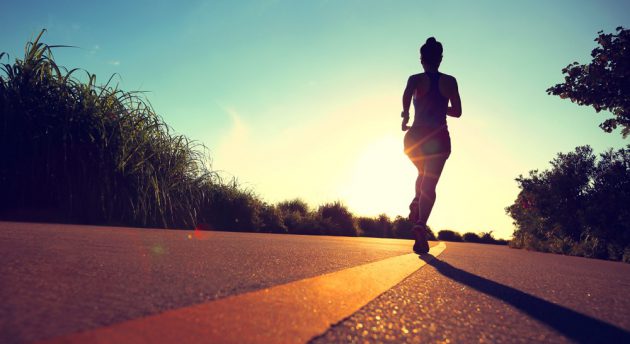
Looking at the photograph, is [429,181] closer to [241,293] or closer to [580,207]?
[241,293]

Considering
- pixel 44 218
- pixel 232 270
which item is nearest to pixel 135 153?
pixel 44 218

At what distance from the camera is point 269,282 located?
192 cm

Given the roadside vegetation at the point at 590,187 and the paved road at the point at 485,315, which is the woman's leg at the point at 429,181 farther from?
the roadside vegetation at the point at 590,187

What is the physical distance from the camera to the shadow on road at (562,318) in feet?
4.83

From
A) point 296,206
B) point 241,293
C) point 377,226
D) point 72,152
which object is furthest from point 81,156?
point 377,226

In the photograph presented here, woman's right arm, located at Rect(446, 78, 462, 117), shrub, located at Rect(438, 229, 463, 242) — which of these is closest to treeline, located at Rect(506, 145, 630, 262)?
woman's right arm, located at Rect(446, 78, 462, 117)

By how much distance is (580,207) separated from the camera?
12.8 meters

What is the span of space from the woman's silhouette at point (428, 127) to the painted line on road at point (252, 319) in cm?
337

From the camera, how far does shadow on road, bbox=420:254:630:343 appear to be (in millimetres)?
1474

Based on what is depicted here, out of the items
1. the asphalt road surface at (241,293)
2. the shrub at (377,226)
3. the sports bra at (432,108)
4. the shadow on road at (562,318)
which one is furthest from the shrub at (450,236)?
the shadow on road at (562,318)

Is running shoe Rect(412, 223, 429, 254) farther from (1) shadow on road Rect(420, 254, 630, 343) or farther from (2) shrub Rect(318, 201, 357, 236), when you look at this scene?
(2) shrub Rect(318, 201, 357, 236)

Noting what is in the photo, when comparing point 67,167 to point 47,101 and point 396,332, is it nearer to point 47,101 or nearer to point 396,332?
point 47,101

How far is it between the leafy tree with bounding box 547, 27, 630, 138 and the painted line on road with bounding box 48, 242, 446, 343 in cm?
986

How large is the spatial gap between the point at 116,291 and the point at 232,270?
2.72 feet
